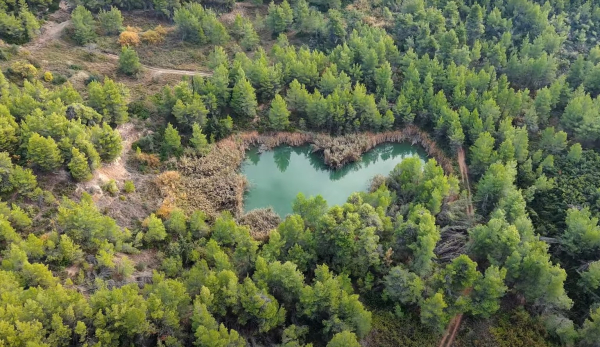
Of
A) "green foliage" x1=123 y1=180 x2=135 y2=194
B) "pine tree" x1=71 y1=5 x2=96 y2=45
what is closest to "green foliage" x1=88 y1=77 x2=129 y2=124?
"green foliage" x1=123 y1=180 x2=135 y2=194

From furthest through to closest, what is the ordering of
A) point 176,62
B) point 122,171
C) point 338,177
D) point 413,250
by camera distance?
point 176,62 < point 338,177 < point 122,171 < point 413,250

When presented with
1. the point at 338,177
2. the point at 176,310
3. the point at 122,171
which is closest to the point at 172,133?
the point at 122,171

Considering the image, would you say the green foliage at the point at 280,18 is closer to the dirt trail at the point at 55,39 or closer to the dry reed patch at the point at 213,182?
the dirt trail at the point at 55,39

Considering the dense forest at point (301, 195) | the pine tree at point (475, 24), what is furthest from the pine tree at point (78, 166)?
the pine tree at point (475, 24)

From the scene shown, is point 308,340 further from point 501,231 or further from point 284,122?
point 284,122

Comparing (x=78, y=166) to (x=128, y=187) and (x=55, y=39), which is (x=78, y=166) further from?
(x=55, y=39)

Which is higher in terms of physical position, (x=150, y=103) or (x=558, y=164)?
(x=558, y=164)
